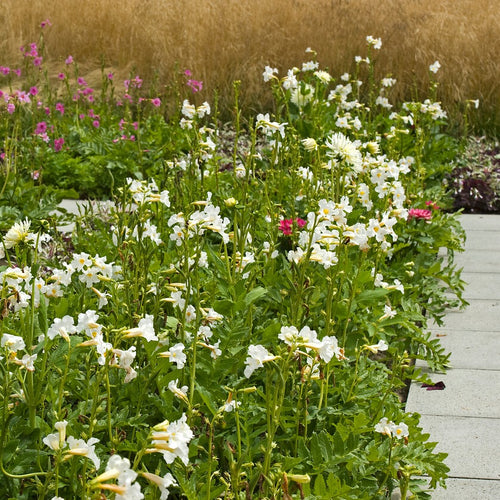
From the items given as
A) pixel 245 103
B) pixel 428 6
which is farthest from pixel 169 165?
pixel 428 6

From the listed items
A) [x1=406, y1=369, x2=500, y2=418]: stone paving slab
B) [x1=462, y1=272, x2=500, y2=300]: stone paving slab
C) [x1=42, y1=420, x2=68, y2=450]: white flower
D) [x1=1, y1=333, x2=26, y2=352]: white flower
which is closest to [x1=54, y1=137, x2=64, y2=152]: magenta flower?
[x1=462, y1=272, x2=500, y2=300]: stone paving slab

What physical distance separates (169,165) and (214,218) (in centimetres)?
149

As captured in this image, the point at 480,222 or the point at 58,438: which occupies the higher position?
the point at 58,438

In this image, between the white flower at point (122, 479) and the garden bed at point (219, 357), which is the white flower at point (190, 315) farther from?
the white flower at point (122, 479)

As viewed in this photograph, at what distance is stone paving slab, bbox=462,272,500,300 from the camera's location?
355cm

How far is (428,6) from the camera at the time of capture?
27.0 feet

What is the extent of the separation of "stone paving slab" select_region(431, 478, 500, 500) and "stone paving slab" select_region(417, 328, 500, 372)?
68 centimetres

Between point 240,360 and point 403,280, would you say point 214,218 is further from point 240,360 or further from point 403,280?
point 403,280

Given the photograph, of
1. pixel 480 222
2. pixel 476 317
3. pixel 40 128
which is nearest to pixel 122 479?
pixel 476 317

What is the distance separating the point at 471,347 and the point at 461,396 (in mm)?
415

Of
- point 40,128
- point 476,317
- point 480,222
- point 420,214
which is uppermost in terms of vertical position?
point 420,214

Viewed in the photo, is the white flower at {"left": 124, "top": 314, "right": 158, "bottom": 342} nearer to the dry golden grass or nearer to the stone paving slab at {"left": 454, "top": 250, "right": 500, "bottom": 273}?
the stone paving slab at {"left": 454, "top": 250, "right": 500, "bottom": 273}

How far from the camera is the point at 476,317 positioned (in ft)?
10.9

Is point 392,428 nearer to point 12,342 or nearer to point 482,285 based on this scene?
point 12,342
